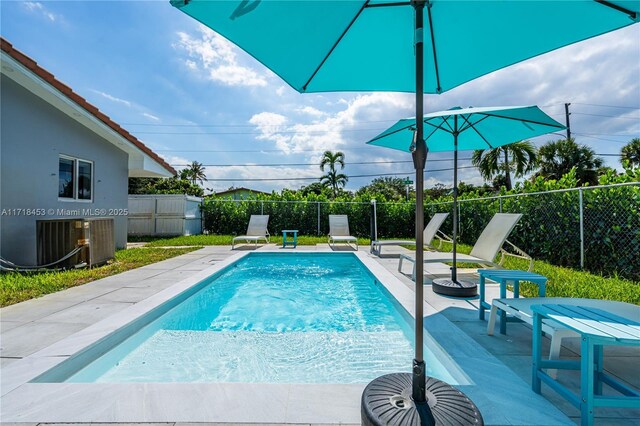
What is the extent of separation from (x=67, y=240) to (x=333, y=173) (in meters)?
25.0

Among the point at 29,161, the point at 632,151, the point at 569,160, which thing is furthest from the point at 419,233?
the point at 632,151

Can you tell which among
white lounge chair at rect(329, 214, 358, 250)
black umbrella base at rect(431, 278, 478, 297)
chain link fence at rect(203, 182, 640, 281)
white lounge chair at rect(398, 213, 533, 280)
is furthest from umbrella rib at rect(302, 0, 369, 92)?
white lounge chair at rect(329, 214, 358, 250)

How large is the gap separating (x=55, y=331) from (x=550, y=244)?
28.2ft

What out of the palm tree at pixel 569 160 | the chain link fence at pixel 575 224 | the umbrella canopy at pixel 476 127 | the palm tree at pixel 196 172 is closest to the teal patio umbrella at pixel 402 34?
the umbrella canopy at pixel 476 127

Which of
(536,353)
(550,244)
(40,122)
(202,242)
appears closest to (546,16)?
(536,353)

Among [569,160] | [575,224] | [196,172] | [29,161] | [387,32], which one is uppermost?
[196,172]

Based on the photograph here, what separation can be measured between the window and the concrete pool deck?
17.4ft

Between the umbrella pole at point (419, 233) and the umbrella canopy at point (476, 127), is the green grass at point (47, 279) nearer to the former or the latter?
the umbrella pole at point (419, 233)

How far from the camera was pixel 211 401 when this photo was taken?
185cm

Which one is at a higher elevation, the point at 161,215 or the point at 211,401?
the point at 161,215

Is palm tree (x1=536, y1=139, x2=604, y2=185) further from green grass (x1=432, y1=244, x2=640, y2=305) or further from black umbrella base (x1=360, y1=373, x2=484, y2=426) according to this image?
black umbrella base (x1=360, y1=373, x2=484, y2=426)

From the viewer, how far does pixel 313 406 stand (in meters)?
1.81

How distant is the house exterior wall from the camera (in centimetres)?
585

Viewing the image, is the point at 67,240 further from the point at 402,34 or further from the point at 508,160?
the point at 508,160
